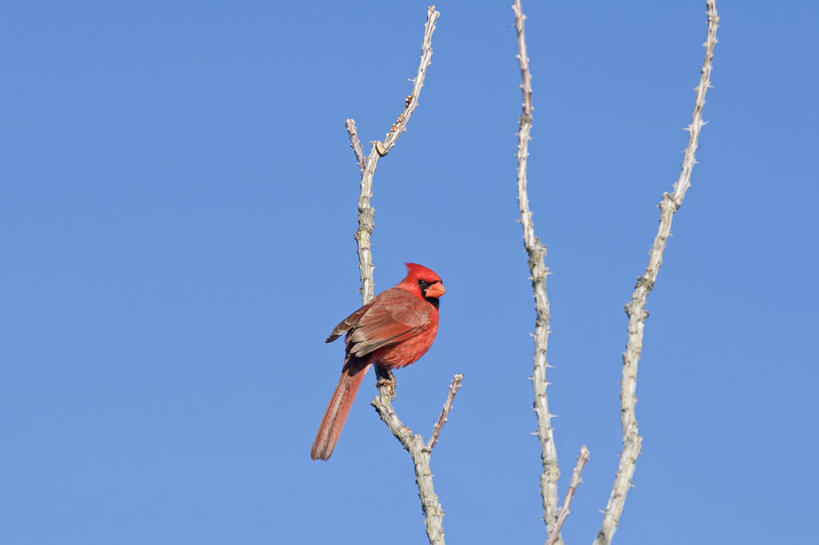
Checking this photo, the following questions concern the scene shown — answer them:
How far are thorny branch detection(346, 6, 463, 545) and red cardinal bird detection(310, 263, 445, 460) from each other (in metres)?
0.16

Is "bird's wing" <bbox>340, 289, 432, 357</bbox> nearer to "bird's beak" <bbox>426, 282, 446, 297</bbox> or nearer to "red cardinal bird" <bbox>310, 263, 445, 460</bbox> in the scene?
"red cardinal bird" <bbox>310, 263, 445, 460</bbox>

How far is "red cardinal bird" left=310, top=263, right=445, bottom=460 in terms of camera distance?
611 cm

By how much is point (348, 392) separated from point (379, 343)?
1.28ft

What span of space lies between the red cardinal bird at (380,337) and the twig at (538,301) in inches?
112

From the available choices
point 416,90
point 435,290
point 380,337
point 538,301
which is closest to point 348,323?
point 380,337

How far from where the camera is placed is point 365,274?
6.18m

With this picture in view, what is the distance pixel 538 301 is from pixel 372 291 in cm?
285

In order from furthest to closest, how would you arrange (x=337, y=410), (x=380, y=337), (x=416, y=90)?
(x=380, y=337) → (x=337, y=410) → (x=416, y=90)

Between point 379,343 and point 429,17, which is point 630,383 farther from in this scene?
point 379,343

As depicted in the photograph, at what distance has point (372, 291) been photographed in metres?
6.24

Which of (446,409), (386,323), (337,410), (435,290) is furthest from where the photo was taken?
(435,290)

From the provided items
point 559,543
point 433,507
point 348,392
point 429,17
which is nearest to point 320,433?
point 348,392

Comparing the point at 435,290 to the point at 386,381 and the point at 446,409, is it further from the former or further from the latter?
the point at 446,409

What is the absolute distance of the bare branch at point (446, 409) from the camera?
437 centimetres
